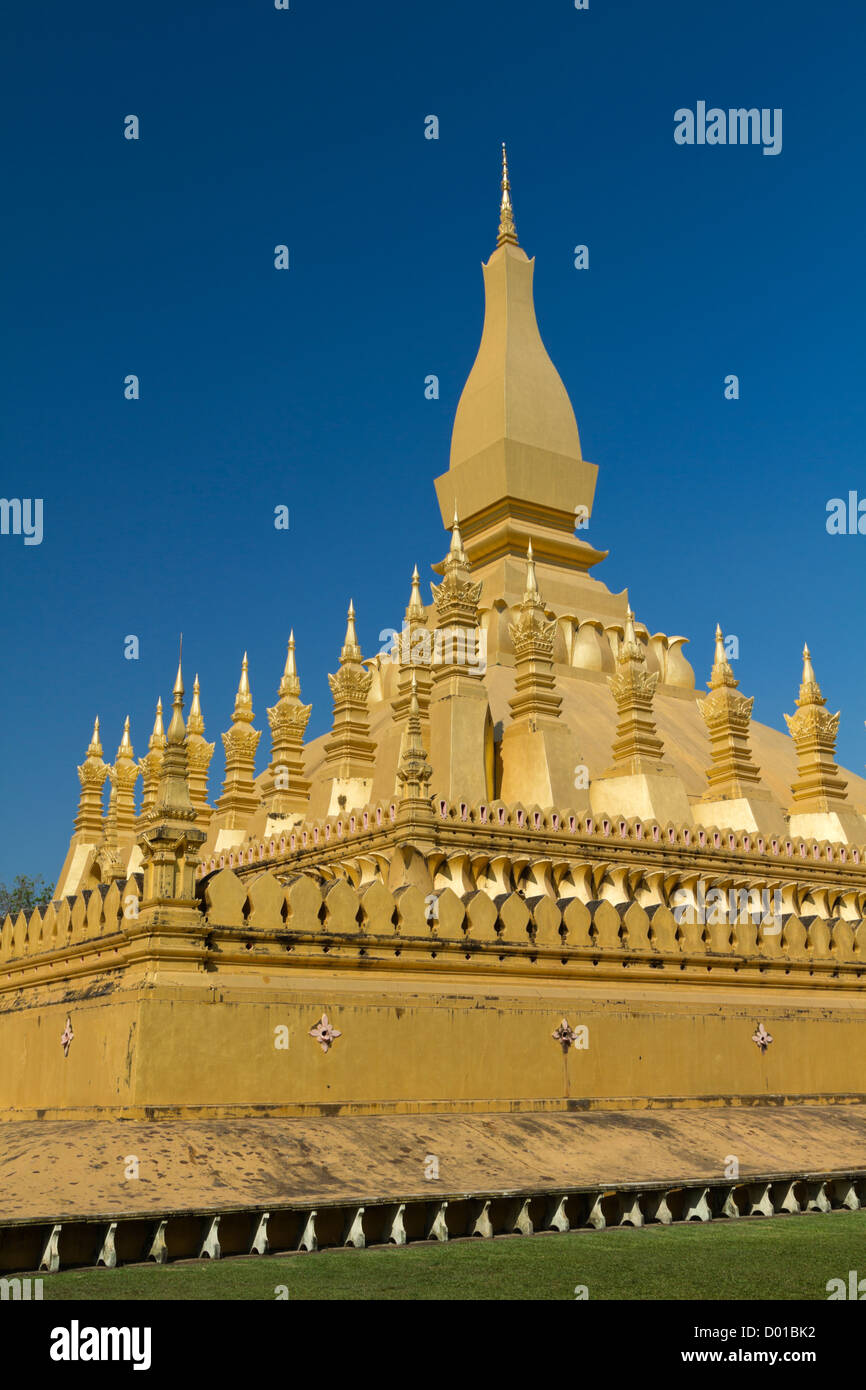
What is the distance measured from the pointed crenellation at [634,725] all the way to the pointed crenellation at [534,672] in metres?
1.49

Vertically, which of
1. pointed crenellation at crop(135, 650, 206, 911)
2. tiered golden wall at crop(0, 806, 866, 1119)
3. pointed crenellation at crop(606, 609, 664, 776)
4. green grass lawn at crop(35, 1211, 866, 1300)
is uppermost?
pointed crenellation at crop(606, 609, 664, 776)

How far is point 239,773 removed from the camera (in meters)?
30.3

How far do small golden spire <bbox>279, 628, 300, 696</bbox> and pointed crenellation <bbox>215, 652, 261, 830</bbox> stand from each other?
163cm

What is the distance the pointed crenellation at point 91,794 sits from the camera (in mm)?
35469

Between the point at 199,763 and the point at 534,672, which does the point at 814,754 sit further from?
the point at 199,763

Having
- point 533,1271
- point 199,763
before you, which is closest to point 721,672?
point 199,763

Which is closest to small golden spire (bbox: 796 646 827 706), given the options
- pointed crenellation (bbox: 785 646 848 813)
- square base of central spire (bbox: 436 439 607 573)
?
pointed crenellation (bbox: 785 646 848 813)

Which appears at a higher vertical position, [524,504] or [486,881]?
[524,504]

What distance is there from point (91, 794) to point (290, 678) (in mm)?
9059

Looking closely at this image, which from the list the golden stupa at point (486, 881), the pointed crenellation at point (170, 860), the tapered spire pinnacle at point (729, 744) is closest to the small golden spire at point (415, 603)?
the golden stupa at point (486, 881)

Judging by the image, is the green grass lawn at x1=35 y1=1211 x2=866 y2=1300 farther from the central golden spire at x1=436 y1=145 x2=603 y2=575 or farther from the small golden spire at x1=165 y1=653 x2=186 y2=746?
the central golden spire at x1=436 y1=145 x2=603 y2=575

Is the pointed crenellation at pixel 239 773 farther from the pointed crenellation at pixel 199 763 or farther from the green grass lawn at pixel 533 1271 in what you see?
the green grass lawn at pixel 533 1271

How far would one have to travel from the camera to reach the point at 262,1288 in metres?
8.01

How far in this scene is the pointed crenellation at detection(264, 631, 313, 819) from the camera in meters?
27.9
